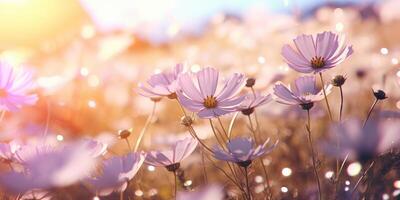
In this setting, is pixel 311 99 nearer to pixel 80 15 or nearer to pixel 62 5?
pixel 80 15

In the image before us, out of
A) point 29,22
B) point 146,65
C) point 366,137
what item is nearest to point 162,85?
point 366,137

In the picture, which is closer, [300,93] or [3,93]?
[300,93]

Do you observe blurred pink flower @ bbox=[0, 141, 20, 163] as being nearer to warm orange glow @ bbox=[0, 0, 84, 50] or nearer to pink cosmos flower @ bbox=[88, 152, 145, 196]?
pink cosmos flower @ bbox=[88, 152, 145, 196]

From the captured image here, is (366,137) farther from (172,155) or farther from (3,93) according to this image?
(3,93)

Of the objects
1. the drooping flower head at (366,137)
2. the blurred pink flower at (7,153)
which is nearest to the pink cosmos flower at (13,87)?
the blurred pink flower at (7,153)

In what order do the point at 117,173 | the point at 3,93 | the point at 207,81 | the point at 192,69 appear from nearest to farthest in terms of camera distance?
the point at 117,173
the point at 207,81
the point at 3,93
the point at 192,69

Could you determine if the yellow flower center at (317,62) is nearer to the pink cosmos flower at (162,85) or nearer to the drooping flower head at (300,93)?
the drooping flower head at (300,93)
